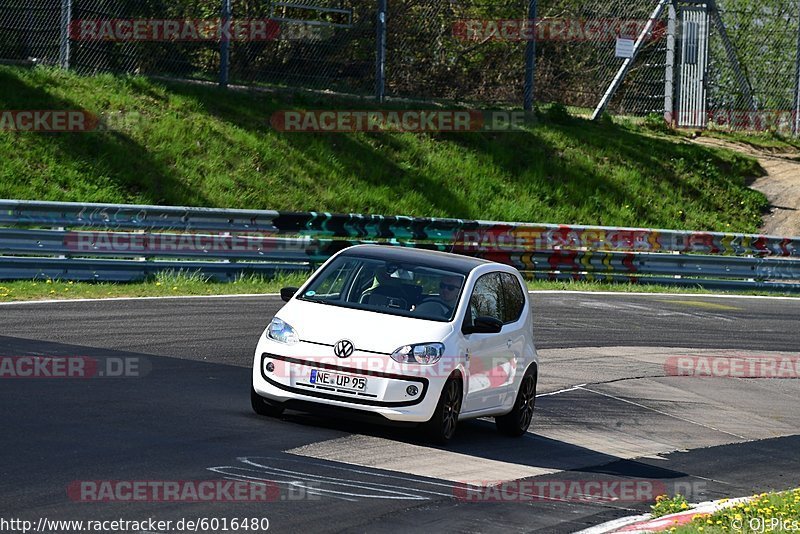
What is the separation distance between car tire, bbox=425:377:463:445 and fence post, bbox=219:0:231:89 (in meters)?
16.3

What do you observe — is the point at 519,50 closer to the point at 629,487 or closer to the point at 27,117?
the point at 27,117

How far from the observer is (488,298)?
11328mm

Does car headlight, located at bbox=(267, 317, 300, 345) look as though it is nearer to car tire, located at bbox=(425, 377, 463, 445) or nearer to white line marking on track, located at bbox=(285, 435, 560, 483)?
white line marking on track, located at bbox=(285, 435, 560, 483)

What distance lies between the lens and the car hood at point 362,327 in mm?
9922

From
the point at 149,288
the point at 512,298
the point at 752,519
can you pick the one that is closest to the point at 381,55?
the point at 149,288

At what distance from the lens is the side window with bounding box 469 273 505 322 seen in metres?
11.0

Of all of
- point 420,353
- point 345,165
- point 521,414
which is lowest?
point 521,414

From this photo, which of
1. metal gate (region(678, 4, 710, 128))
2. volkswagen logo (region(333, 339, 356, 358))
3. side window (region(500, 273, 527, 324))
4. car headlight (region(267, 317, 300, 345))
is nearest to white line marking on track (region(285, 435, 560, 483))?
volkswagen logo (region(333, 339, 356, 358))

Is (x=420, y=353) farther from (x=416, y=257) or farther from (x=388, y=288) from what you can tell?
(x=416, y=257)

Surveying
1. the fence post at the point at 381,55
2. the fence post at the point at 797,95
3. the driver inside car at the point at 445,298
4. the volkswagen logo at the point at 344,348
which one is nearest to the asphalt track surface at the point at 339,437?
the volkswagen logo at the point at 344,348

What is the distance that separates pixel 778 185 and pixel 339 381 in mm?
23983

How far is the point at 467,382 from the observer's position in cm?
1045

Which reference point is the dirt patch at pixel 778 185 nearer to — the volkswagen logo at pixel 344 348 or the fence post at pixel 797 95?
the fence post at pixel 797 95

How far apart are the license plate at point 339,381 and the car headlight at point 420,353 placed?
1.07 feet
